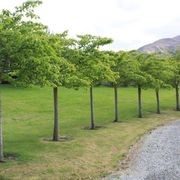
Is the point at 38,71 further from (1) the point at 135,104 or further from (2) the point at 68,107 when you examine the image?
(1) the point at 135,104

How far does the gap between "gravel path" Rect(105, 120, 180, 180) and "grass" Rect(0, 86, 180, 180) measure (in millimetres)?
968

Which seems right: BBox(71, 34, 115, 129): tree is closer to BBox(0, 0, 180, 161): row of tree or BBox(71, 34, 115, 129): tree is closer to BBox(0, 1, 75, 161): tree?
BBox(0, 0, 180, 161): row of tree

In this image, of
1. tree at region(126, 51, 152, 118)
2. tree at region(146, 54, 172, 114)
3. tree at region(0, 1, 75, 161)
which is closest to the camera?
tree at region(0, 1, 75, 161)

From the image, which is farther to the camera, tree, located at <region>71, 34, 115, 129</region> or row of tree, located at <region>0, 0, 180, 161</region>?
tree, located at <region>71, 34, 115, 129</region>

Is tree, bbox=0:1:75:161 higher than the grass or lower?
higher

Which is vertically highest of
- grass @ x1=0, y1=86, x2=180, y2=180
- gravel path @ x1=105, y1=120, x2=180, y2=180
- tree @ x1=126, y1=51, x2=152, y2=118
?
tree @ x1=126, y1=51, x2=152, y2=118

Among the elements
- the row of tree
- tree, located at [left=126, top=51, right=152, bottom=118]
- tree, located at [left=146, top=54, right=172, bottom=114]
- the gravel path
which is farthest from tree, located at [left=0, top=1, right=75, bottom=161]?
tree, located at [left=146, top=54, right=172, bottom=114]

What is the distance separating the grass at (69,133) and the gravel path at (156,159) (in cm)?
97

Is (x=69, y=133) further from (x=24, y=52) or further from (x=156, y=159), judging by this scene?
(x=24, y=52)

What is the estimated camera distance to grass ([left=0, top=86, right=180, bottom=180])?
Result: 2103 cm

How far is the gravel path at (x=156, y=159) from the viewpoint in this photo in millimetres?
19859

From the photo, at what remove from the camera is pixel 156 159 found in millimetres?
23750

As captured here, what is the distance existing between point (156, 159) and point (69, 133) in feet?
33.4

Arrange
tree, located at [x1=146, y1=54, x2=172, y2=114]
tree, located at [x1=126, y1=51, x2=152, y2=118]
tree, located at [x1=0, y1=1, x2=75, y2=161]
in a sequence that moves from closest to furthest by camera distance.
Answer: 1. tree, located at [x1=0, y1=1, x2=75, y2=161]
2. tree, located at [x1=126, y1=51, x2=152, y2=118]
3. tree, located at [x1=146, y1=54, x2=172, y2=114]
